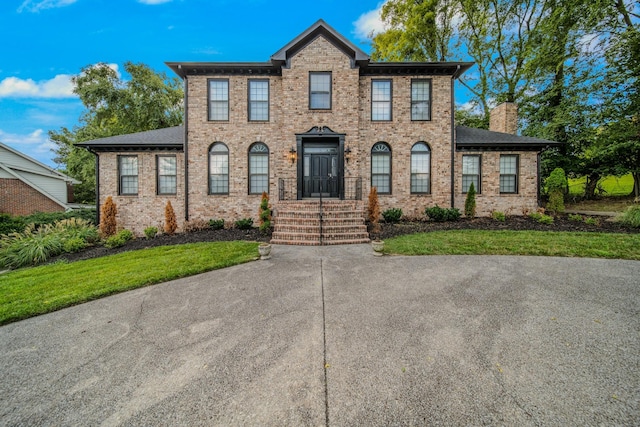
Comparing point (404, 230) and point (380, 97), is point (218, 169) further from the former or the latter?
point (404, 230)

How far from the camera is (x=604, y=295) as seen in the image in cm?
403

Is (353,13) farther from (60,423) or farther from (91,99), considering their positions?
(60,423)

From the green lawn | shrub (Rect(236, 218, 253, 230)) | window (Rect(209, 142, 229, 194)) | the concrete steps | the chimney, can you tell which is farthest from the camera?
the green lawn

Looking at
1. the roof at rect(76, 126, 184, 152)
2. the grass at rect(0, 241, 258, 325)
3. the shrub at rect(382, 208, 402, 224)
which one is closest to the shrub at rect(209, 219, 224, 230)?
the grass at rect(0, 241, 258, 325)

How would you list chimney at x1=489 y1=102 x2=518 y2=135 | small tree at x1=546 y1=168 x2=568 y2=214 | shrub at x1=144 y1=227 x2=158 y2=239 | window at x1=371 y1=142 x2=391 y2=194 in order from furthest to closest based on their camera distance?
chimney at x1=489 y1=102 x2=518 y2=135 → window at x1=371 y1=142 x2=391 y2=194 → small tree at x1=546 y1=168 x2=568 y2=214 → shrub at x1=144 y1=227 x2=158 y2=239

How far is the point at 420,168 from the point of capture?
11562 millimetres

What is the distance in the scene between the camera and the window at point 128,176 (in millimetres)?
11297

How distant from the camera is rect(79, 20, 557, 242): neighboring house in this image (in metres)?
10.9

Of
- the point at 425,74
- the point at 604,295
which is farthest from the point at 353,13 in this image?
the point at 604,295

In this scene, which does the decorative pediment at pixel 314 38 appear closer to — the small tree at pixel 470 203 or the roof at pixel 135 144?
the roof at pixel 135 144

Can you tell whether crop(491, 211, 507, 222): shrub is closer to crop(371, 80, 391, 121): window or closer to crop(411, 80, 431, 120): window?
crop(411, 80, 431, 120): window

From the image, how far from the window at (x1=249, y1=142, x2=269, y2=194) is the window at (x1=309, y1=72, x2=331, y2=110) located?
2.87 m

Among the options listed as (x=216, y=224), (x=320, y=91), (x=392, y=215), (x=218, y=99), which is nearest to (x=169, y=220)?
(x=216, y=224)

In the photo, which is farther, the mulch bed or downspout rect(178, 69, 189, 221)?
downspout rect(178, 69, 189, 221)
